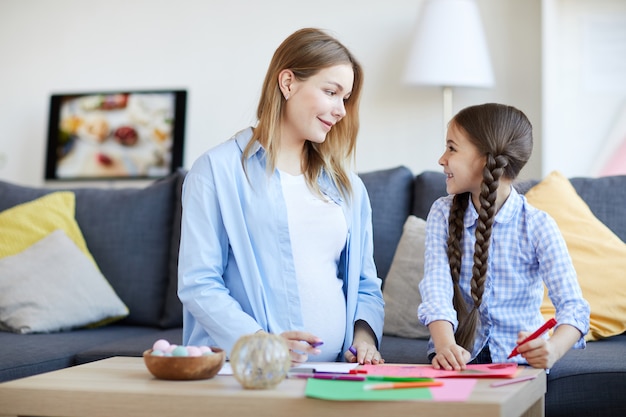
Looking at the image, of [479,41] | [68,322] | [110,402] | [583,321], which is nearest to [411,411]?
[110,402]

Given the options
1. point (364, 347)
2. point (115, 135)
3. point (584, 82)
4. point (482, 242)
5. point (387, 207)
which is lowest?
point (364, 347)

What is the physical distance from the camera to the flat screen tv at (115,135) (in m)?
3.54

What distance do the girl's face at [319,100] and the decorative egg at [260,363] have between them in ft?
2.30

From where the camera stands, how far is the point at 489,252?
1717mm

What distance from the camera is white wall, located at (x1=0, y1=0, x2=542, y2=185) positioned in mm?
3240

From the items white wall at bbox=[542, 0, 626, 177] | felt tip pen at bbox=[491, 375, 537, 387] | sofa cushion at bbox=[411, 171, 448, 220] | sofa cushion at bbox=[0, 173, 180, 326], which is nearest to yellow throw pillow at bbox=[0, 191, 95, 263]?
sofa cushion at bbox=[0, 173, 180, 326]

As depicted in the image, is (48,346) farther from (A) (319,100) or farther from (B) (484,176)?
(B) (484,176)

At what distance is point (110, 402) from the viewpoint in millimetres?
1223

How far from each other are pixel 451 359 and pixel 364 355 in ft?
0.83

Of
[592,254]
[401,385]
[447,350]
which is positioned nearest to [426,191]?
[592,254]

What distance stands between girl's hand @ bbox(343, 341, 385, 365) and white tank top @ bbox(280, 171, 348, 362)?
6cm

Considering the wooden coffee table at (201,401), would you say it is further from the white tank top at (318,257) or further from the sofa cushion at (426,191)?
the sofa cushion at (426,191)

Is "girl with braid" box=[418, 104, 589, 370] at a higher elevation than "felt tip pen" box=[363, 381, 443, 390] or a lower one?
higher

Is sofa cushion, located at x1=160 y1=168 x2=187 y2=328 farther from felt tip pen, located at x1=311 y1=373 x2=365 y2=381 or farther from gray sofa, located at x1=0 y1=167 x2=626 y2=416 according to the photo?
felt tip pen, located at x1=311 y1=373 x2=365 y2=381
